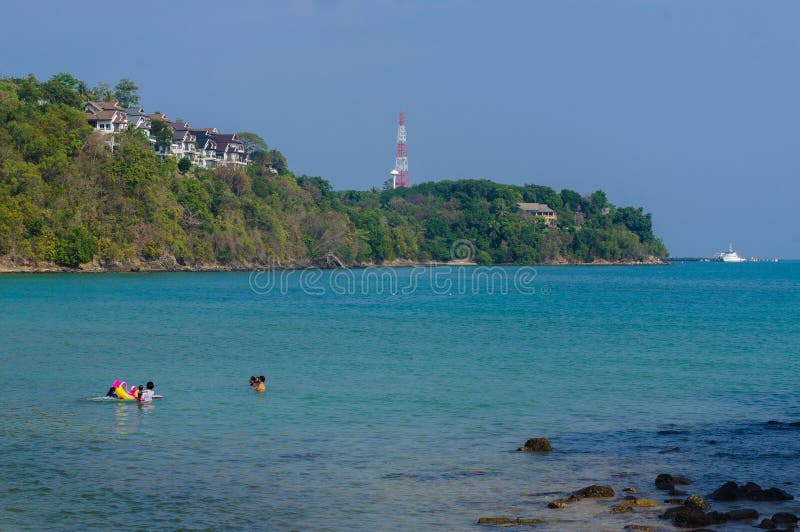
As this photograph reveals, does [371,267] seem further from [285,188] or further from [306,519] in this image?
[306,519]

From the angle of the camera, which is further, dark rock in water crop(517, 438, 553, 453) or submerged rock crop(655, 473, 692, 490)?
dark rock in water crop(517, 438, 553, 453)

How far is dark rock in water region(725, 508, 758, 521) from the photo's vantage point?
44.8 feet

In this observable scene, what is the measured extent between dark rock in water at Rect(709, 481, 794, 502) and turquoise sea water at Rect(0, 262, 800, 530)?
0.90ft

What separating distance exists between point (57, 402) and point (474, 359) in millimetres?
16454

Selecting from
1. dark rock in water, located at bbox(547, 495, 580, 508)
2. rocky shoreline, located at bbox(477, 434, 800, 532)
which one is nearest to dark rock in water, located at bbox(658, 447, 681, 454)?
rocky shoreline, located at bbox(477, 434, 800, 532)

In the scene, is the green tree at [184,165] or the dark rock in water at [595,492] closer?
the dark rock in water at [595,492]

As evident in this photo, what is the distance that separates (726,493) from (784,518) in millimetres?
1484

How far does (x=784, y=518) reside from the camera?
1335 centimetres

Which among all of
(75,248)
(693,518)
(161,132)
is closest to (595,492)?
(693,518)

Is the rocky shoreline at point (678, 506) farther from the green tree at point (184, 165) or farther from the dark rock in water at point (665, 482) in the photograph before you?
the green tree at point (184, 165)

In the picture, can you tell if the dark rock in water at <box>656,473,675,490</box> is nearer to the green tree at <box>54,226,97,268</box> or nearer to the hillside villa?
the green tree at <box>54,226,97,268</box>

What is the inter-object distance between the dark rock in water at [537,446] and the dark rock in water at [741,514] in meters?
5.03

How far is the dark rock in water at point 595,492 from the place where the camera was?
14.9 metres

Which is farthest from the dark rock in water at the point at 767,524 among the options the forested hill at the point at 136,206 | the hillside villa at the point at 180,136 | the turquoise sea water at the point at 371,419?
the hillside villa at the point at 180,136
